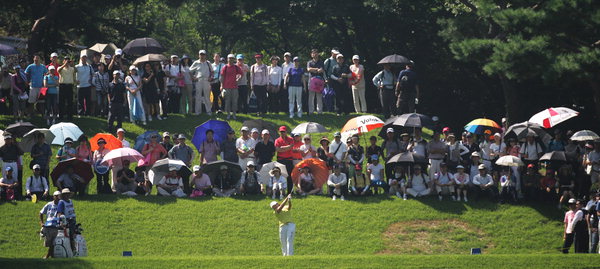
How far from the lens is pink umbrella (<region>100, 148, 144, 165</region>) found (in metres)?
27.1

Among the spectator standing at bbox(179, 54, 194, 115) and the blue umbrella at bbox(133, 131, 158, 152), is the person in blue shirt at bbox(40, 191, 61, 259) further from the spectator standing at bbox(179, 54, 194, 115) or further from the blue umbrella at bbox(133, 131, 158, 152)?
the spectator standing at bbox(179, 54, 194, 115)

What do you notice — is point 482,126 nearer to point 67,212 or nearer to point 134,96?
point 134,96

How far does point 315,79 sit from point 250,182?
242 inches

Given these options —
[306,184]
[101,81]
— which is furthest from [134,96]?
[306,184]

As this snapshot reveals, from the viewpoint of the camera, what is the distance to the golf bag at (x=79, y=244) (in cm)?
2359

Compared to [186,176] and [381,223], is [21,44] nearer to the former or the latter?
[186,176]

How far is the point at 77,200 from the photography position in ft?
89.2

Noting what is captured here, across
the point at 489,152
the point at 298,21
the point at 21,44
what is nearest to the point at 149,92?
the point at 489,152

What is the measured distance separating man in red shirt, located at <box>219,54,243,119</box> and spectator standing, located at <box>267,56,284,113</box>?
42.5 inches

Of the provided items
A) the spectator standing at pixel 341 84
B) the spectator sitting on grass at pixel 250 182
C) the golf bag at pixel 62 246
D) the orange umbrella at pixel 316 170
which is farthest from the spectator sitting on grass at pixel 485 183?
the golf bag at pixel 62 246

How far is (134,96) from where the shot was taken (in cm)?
3155

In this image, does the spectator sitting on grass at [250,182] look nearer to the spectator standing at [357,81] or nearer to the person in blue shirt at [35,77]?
the spectator standing at [357,81]

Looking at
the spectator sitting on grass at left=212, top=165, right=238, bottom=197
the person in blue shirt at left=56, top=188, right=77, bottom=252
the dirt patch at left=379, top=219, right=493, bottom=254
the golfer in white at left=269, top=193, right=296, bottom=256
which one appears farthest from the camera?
the spectator sitting on grass at left=212, top=165, right=238, bottom=197

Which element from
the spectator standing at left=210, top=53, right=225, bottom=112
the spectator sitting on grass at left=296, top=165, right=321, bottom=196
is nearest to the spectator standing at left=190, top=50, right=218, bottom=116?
the spectator standing at left=210, top=53, right=225, bottom=112
